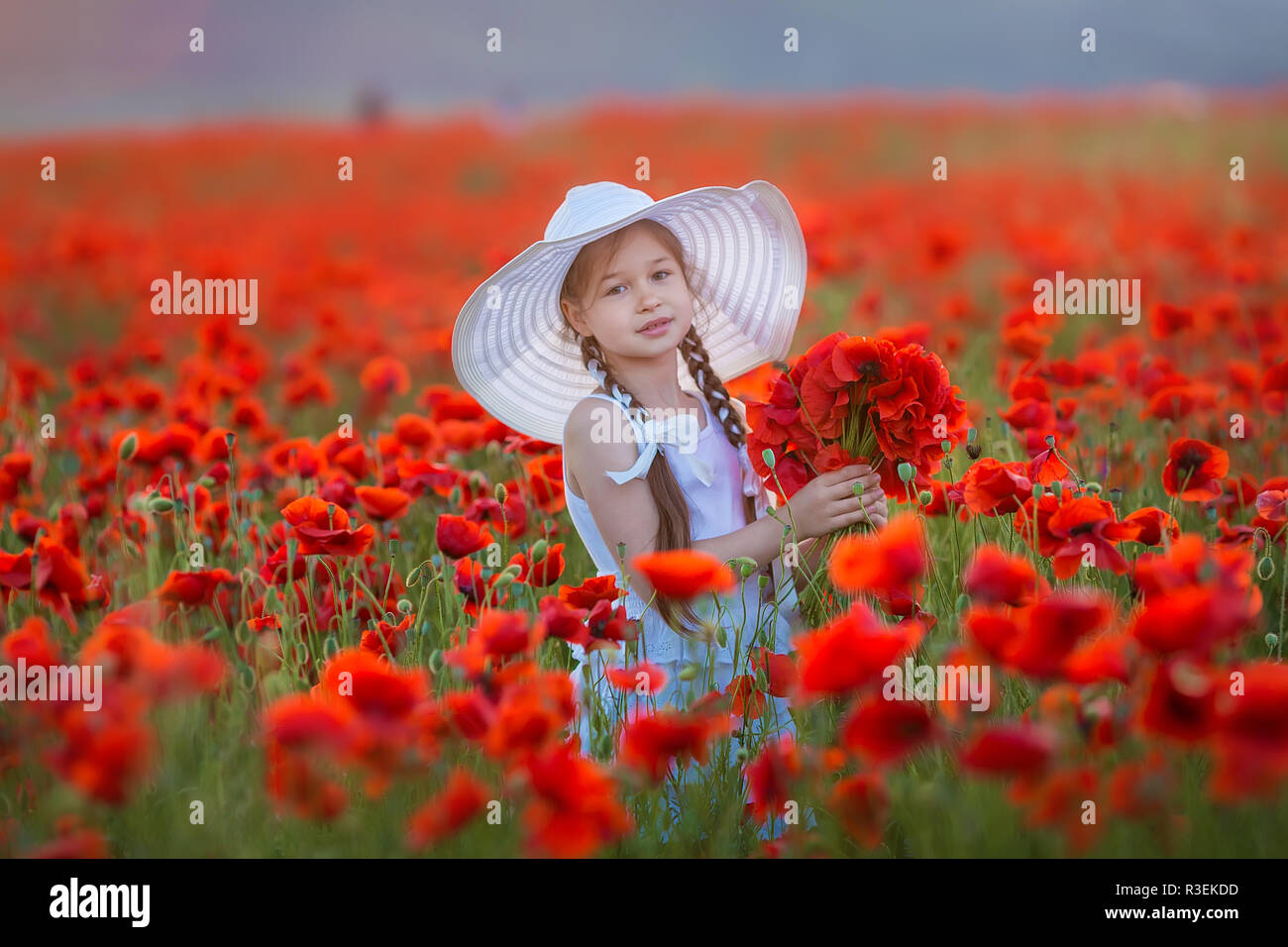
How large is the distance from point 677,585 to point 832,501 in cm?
52

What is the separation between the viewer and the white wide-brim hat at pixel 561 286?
204 cm

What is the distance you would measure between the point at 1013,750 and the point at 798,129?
9.01 metres

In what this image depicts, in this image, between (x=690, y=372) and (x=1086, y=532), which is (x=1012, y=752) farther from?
(x=690, y=372)

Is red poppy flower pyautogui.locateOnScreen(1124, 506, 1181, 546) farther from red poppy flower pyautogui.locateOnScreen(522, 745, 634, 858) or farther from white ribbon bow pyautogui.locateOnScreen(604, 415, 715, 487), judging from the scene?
red poppy flower pyautogui.locateOnScreen(522, 745, 634, 858)

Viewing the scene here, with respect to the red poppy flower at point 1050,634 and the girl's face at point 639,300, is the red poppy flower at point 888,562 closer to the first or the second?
the red poppy flower at point 1050,634

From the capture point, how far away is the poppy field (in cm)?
111

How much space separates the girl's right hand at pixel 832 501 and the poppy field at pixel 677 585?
0.22 ft

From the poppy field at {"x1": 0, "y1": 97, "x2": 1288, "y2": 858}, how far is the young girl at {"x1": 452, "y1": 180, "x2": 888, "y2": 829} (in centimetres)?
11

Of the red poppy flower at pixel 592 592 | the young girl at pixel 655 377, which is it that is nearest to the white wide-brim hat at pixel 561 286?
the young girl at pixel 655 377

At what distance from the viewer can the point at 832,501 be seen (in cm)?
174

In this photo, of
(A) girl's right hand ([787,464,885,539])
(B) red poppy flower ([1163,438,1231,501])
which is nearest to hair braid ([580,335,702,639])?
(A) girl's right hand ([787,464,885,539])
